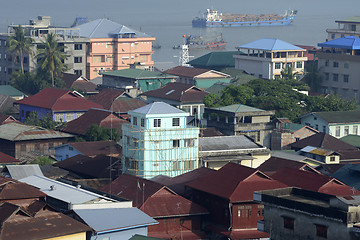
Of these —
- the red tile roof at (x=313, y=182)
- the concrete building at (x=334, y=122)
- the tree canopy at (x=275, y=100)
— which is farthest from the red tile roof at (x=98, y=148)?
the concrete building at (x=334, y=122)

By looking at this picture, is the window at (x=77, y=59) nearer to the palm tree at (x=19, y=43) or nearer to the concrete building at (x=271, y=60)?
the palm tree at (x=19, y=43)

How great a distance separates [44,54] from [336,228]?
2826 inches

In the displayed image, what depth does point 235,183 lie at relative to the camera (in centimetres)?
4297

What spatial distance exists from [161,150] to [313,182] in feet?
40.0

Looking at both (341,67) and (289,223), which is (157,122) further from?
(341,67)

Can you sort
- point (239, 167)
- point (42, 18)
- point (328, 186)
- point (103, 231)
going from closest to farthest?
point (103, 231) → point (328, 186) → point (239, 167) → point (42, 18)

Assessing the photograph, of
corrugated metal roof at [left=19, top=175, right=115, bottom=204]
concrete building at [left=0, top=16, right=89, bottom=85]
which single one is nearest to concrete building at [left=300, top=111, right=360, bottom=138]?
corrugated metal roof at [left=19, top=175, right=115, bottom=204]

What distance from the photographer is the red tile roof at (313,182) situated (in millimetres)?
41741

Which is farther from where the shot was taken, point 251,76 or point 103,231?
point 251,76

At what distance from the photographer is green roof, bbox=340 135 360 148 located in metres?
67.0

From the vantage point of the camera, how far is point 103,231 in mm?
37188

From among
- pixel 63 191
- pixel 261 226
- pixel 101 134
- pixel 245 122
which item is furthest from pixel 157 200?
pixel 101 134

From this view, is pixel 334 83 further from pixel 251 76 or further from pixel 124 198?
pixel 124 198

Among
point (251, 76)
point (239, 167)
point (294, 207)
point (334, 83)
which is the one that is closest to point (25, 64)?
point (251, 76)
